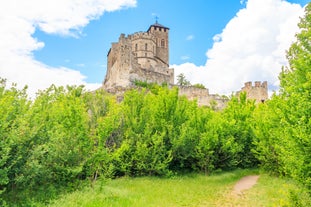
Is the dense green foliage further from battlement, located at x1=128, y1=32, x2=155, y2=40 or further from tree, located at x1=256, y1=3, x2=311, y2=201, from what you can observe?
battlement, located at x1=128, y1=32, x2=155, y2=40

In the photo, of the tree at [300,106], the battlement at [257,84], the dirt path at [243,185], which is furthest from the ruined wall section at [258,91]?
the tree at [300,106]

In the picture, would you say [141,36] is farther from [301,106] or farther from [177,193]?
[301,106]

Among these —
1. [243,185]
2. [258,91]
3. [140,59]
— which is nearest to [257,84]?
[258,91]

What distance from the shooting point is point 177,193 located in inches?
421

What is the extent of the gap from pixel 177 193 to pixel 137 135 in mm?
4430

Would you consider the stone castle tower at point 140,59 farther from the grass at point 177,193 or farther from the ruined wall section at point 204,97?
the grass at point 177,193

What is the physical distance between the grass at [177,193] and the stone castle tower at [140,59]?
19.6 metres

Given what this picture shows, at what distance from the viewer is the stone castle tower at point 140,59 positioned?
134ft

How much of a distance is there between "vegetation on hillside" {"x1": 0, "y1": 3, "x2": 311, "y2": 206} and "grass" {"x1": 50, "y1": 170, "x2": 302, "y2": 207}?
→ 67 centimetres

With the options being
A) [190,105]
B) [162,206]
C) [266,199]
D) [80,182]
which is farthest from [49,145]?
[190,105]

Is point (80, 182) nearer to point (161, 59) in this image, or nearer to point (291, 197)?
point (291, 197)

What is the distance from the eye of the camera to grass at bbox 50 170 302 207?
872 centimetres

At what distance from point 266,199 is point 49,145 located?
24.5ft

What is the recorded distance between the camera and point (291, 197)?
6633mm
